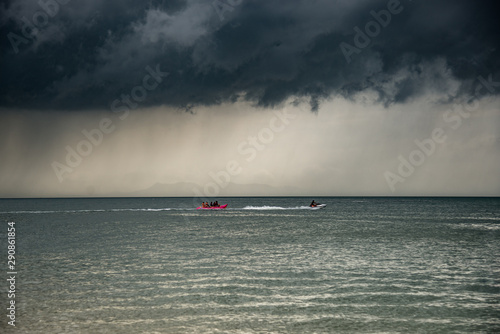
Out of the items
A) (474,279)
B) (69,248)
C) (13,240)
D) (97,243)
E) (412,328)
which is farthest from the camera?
(13,240)

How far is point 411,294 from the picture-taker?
24484 mm

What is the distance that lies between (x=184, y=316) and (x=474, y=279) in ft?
66.6

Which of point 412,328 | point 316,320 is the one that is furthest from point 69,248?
point 412,328

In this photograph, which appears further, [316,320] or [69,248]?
[69,248]

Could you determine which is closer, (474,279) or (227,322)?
(227,322)

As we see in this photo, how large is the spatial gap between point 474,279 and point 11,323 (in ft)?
91.2

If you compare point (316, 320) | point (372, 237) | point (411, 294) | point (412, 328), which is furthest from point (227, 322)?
point (372, 237)

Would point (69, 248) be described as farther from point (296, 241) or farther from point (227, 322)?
point (227, 322)

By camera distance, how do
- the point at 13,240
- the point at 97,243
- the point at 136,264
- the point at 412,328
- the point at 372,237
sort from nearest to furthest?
the point at 412,328 < the point at 136,264 < the point at 97,243 < the point at 13,240 < the point at 372,237

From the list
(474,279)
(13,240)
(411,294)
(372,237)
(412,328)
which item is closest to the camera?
(412,328)

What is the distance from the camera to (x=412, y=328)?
18.7m

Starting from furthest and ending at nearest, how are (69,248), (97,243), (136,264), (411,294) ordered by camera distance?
(97,243), (69,248), (136,264), (411,294)

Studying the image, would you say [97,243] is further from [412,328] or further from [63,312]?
[412,328]

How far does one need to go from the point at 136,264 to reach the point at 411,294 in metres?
21.0
